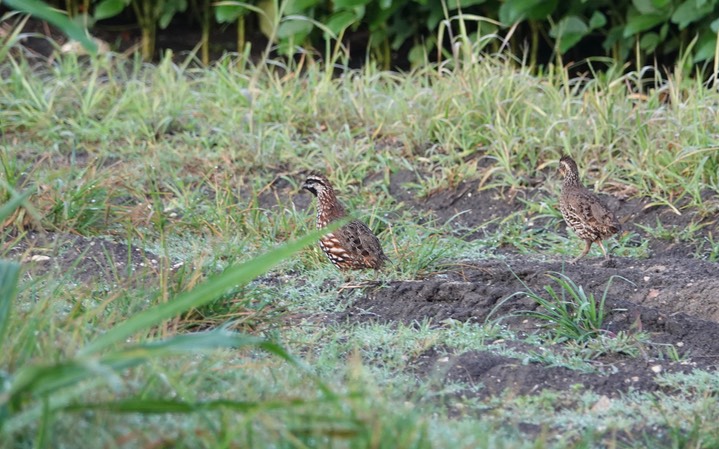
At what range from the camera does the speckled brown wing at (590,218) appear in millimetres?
6488

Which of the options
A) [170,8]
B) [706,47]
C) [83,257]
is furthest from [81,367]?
[170,8]

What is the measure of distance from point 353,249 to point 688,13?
4.50m

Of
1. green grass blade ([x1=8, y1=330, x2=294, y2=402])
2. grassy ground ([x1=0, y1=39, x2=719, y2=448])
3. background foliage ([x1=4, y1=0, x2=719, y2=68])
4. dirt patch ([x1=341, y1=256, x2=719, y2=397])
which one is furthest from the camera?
background foliage ([x1=4, y1=0, x2=719, y2=68])

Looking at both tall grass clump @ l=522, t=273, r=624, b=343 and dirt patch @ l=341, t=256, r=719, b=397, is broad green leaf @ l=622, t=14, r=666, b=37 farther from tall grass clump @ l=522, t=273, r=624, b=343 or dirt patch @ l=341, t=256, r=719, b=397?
tall grass clump @ l=522, t=273, r=624, b=343

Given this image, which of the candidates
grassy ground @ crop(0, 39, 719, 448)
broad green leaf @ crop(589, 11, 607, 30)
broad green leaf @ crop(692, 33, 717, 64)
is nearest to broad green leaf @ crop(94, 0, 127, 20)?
grassy ground @ crop(0, 39, 719, 448)

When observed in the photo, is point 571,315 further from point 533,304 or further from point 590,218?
point 590,218

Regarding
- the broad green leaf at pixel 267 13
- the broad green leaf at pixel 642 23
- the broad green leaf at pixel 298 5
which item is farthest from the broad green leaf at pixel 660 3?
the broad green leaf at pixel 267 13

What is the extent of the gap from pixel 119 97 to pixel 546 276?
472cm

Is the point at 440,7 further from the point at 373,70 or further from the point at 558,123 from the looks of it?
the point at 558,123

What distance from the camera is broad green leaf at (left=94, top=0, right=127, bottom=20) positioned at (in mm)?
10836

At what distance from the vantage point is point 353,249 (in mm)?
6047

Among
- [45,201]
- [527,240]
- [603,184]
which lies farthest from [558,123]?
[45,201]

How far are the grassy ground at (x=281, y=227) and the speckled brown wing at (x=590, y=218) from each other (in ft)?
1.52

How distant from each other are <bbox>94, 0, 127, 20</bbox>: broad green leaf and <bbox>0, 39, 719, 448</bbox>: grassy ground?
749 mm
